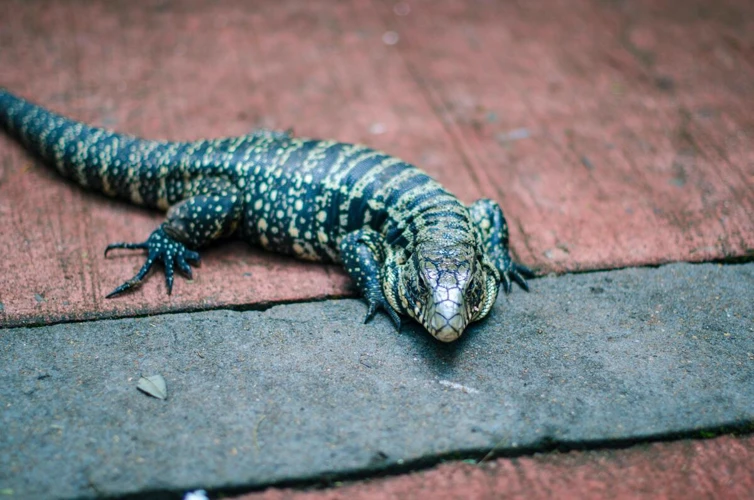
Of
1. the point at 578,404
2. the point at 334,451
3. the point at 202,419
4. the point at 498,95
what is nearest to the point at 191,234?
the point at 202,419

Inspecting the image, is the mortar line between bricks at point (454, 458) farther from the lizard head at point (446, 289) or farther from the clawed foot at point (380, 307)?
the clawed foot at point (380, 307)

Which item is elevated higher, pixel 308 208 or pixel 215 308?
pixel 308 208

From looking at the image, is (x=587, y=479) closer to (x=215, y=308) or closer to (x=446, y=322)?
(x=446, y=322)

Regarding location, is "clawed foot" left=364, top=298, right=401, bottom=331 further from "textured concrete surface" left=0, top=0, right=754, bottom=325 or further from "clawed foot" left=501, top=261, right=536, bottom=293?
"clawed foot" left=501, top=261, right=536, bottom=293

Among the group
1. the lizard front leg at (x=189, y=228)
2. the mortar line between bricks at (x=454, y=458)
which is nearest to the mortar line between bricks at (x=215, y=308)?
the lizard front leg at (x=189, y=228)

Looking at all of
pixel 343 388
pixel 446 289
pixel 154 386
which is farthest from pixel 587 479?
pixel 154 386
